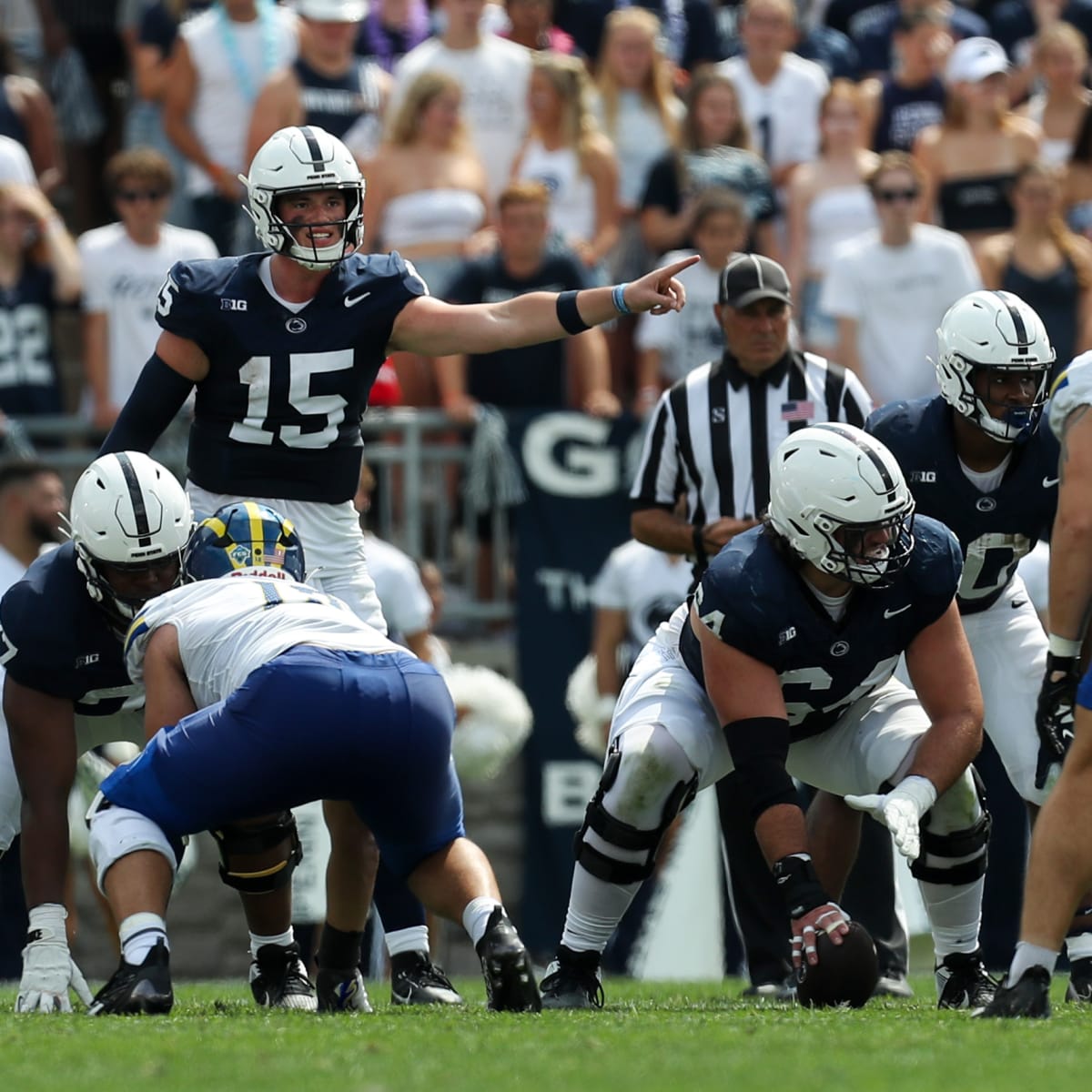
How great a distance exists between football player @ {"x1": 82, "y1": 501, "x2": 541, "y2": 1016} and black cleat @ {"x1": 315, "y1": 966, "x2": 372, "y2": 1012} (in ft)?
1.63

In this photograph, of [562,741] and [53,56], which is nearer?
[562,741]

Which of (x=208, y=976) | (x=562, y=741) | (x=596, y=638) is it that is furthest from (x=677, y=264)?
(x=208, y=976)

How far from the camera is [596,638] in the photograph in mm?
10281

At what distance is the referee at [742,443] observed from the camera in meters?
7.23

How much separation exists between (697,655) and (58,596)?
67.7 inches

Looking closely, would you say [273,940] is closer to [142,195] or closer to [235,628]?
[235,628]

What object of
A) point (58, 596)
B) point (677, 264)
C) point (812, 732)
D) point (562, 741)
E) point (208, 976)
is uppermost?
point (677, 264)

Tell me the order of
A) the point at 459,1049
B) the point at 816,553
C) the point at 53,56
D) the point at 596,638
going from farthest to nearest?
the point at 53,56, the point at 596,638, the point at 816,553, the point at 459,1049

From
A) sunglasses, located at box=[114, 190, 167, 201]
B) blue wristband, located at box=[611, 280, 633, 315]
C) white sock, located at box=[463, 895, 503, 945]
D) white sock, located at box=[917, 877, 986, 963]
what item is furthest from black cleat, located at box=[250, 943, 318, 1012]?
sunglasses, located at box=[114, 190, 167, 201]

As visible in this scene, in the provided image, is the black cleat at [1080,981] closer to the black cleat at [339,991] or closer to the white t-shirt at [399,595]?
the black cleat at [339,991]

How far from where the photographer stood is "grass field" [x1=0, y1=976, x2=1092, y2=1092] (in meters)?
4.32

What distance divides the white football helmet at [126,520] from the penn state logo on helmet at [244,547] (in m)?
0.05

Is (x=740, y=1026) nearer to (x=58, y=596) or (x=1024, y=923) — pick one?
(x=1024, y=923)

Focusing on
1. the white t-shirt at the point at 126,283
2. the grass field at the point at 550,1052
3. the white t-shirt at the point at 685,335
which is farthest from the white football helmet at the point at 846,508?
the white t-shirt at the point at 126,283
